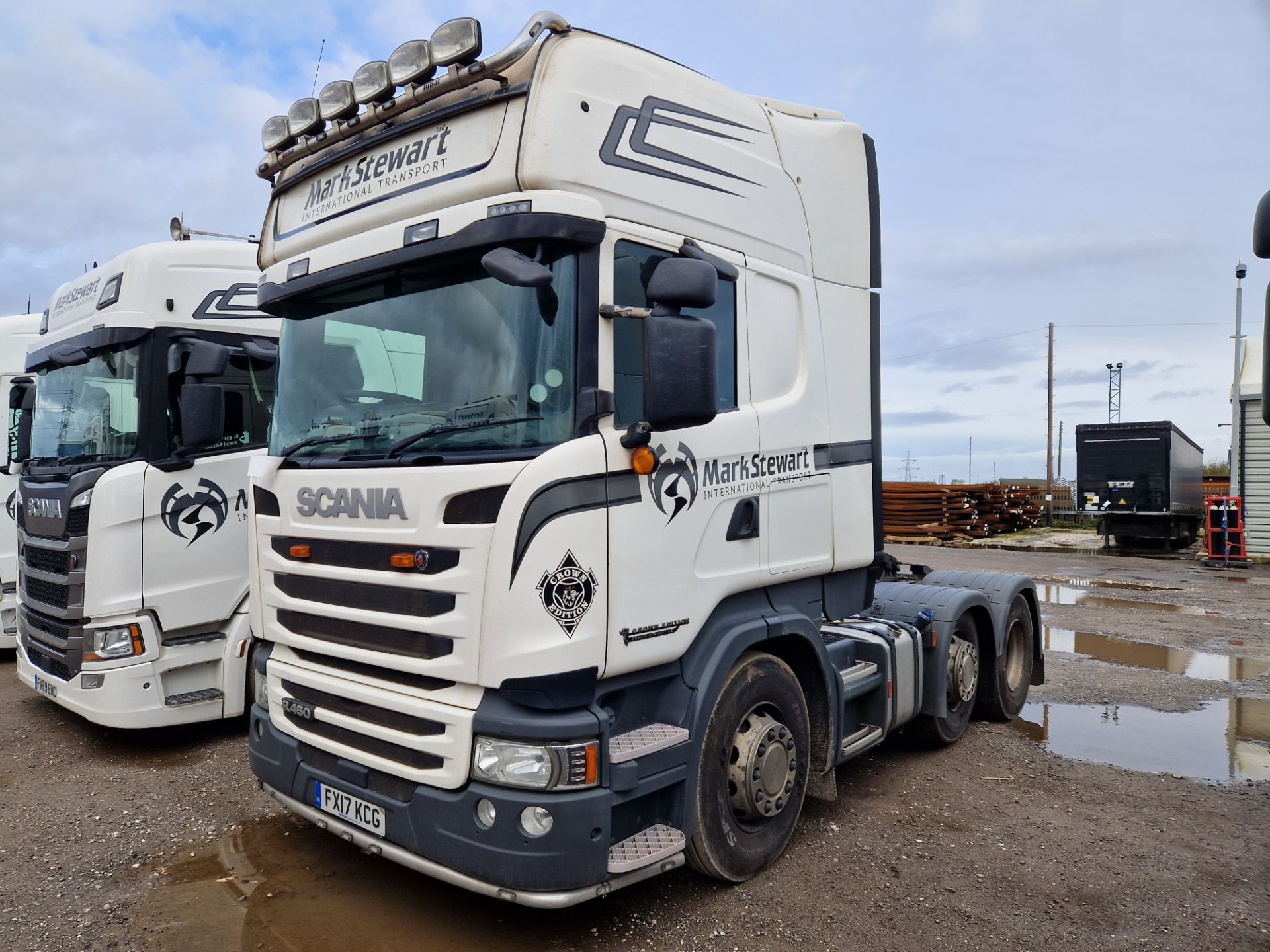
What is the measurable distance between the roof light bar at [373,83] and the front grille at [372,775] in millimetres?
2889

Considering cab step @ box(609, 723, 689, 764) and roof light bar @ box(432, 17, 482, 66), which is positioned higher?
roof light bar @ box(432, 17, 482, 66)

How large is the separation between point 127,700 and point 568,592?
4.05 metres

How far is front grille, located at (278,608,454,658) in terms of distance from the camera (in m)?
3.35

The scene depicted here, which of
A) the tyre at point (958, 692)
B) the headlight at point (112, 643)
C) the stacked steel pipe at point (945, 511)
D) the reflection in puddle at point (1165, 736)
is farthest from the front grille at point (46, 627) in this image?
the stacked steel pipe at point (945, 511)

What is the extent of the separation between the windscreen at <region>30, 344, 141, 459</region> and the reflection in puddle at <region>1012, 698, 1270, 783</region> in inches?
265

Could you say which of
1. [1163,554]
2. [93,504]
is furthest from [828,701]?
[1163,554]

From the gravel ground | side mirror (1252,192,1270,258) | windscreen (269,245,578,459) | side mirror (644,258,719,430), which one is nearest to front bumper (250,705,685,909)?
the gravel ground

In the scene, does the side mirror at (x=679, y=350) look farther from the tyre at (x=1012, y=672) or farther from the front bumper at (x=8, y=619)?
the front bumper at (x=8, y=619)

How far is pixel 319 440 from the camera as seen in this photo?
3.99 metres

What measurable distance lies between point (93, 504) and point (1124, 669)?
8.96 metres

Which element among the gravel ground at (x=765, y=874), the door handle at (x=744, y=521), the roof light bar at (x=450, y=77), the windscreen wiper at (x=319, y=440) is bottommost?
the gravel ground at (x=765, y=874)

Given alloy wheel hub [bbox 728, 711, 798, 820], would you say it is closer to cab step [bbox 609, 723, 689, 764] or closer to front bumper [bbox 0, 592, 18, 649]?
cab step [bbox 609, 723, 689, 764]

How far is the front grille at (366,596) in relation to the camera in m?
3.34

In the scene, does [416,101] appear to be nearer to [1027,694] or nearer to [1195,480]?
[1027,694]
